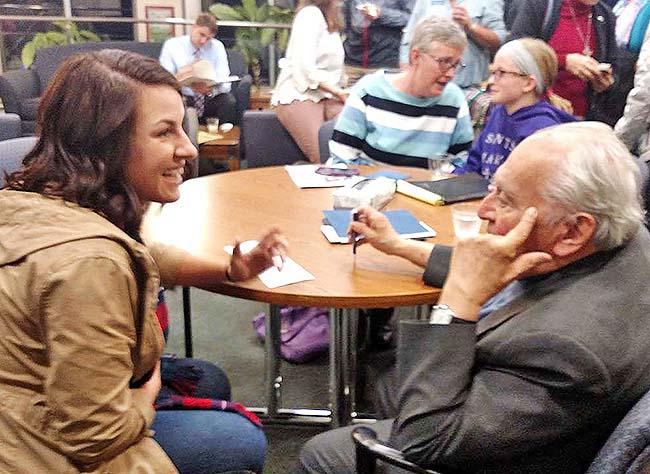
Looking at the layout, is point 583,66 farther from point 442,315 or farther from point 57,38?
point 57,38

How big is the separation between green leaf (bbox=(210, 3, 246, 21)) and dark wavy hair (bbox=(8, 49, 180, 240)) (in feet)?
19.6

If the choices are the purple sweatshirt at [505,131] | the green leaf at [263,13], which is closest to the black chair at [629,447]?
the purple sweatshirt at [505,131]

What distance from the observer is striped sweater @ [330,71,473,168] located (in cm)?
275

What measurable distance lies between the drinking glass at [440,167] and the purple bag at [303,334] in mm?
Answer: 737

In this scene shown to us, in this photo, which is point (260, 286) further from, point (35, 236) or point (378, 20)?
point (378, 20)

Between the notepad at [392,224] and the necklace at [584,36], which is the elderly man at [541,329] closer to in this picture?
the notepad at [392,224]

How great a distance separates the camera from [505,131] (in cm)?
255

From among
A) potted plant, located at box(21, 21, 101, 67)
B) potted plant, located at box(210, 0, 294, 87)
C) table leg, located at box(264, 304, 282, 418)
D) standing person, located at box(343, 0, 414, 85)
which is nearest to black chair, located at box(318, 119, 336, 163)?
table leg, located at box(264, 304, 282, 418)

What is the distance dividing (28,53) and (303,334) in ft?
16.3

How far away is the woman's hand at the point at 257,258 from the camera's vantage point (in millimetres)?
1649

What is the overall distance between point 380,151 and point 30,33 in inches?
208

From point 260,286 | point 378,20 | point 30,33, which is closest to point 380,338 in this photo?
point 260,286

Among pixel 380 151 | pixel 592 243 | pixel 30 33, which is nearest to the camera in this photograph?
pixel 592 243

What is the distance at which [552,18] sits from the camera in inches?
123
